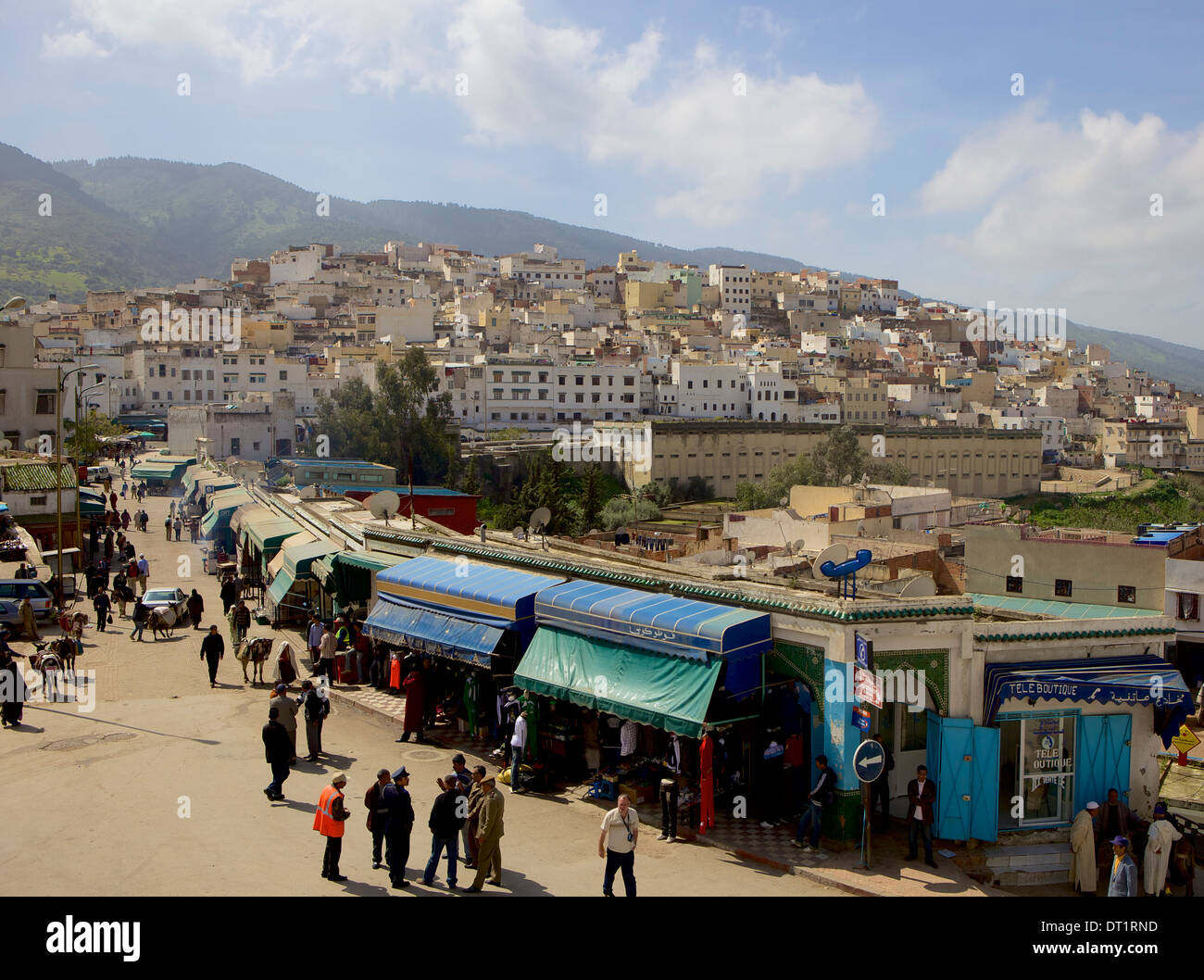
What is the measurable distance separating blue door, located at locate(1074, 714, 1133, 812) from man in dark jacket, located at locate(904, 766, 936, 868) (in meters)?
1.78

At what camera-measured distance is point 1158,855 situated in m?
9.08

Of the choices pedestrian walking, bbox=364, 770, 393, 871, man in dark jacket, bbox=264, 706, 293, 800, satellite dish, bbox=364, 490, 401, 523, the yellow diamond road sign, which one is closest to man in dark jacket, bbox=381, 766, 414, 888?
pedestrian walking, bbox=364, 770, 393, 871

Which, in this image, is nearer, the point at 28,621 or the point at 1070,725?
the point at 1070,725

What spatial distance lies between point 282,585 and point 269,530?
386 cm

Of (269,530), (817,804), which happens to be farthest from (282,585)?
(817,804)

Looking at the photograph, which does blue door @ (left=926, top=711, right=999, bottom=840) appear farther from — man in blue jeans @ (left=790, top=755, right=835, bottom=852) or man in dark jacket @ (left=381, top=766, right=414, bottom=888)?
man in dark jacket @ (left=381, top=766, right=414, bottom=888)

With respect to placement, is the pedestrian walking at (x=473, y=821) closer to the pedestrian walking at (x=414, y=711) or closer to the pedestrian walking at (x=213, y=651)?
the pedestrian walking at (x=414, y=711)

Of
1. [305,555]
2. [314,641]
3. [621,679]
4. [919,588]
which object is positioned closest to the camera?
[621,679]

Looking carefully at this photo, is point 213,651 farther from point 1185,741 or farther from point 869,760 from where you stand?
point 1185,741

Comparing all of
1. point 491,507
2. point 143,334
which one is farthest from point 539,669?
point 143,334

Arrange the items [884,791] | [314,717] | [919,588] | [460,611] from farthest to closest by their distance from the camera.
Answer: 1. [460,611]
2. [919,588]
3. [314,717]
4. [884,791]
